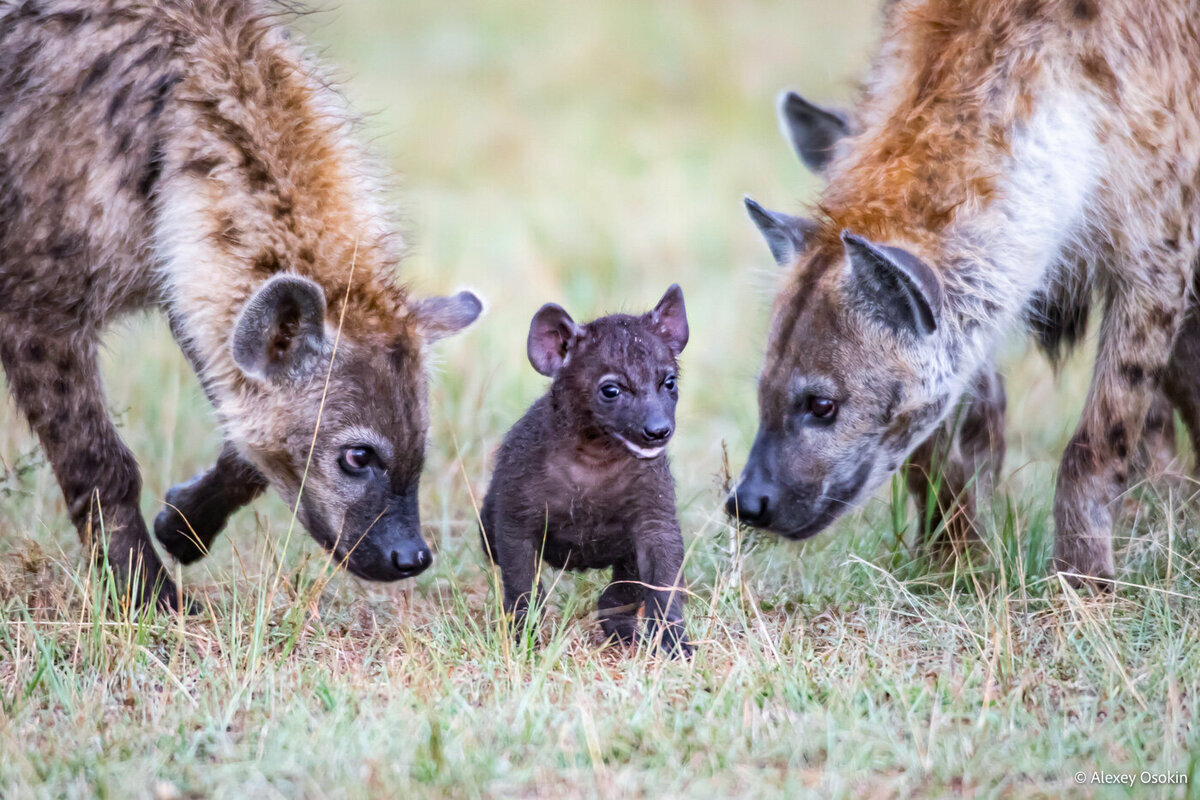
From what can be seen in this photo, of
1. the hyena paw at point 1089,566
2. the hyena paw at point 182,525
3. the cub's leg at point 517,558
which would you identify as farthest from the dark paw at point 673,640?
the hyena paw at point 182,525

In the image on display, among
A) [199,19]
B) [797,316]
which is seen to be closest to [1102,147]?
[797,316]

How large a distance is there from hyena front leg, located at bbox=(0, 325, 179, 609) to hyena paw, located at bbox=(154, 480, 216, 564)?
0.34 metres

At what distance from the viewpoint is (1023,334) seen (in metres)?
4.27

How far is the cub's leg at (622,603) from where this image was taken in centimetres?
374

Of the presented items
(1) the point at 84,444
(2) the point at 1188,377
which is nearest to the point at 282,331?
(1) the point at 84,444

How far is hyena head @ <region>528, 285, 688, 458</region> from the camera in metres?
3.46

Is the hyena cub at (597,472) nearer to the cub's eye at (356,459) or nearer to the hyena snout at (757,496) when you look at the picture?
the hyena snout at (757,496)

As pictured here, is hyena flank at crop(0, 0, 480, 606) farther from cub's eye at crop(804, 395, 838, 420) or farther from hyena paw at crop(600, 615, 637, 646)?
cub's eye at crop(804, 395, 838, 420)

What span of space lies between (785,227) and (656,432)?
904 millimetres

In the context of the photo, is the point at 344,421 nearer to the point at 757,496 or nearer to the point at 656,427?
the point at 656,427

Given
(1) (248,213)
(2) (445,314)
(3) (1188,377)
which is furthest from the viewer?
(3) (1188,377)

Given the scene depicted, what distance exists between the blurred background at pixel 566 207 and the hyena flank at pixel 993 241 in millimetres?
293

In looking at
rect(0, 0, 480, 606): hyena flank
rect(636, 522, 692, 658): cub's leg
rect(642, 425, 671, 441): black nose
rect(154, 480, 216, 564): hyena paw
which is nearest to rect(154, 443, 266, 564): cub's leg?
rect(154, 480, 216, 564): hyena paw

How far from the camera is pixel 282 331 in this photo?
3.76 metres
